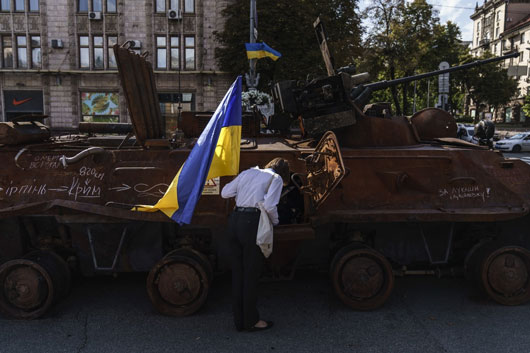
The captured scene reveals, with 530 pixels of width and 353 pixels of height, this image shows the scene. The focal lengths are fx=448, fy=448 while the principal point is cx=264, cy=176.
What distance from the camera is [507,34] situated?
60.5m

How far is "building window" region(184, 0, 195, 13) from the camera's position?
92.4ft

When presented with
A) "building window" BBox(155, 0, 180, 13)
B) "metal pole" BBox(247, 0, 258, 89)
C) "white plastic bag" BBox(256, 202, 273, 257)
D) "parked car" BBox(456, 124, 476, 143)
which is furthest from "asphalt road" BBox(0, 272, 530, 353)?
"building window" BBox(155, 0, 180, 13)

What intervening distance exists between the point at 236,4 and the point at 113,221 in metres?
23.5

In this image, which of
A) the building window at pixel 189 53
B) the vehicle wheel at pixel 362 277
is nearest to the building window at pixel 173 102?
the building window at pixel 189 53

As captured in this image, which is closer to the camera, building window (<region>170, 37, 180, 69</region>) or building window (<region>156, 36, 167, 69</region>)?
building window (<region>156, 36, 167, 69</region>)

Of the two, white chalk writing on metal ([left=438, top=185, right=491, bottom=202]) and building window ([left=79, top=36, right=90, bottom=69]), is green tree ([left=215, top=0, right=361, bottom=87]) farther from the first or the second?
white chalk writing on metal ([left=438, top=185, right=491, bottom=202])

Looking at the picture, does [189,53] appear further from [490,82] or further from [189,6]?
[490,82]

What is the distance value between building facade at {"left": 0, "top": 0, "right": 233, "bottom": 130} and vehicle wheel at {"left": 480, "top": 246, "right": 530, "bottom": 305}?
24181 mm

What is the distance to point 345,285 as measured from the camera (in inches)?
193

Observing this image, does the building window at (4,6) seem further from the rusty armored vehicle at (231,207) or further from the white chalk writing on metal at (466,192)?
the white chalk writing on metal at (466,192)

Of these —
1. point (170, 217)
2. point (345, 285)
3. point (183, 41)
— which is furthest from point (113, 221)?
point (183, 41)

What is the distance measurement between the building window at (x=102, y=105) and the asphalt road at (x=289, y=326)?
24.6m

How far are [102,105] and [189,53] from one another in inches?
255

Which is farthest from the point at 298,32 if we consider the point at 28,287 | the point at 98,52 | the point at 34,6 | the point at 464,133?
→ the point at 28,287
